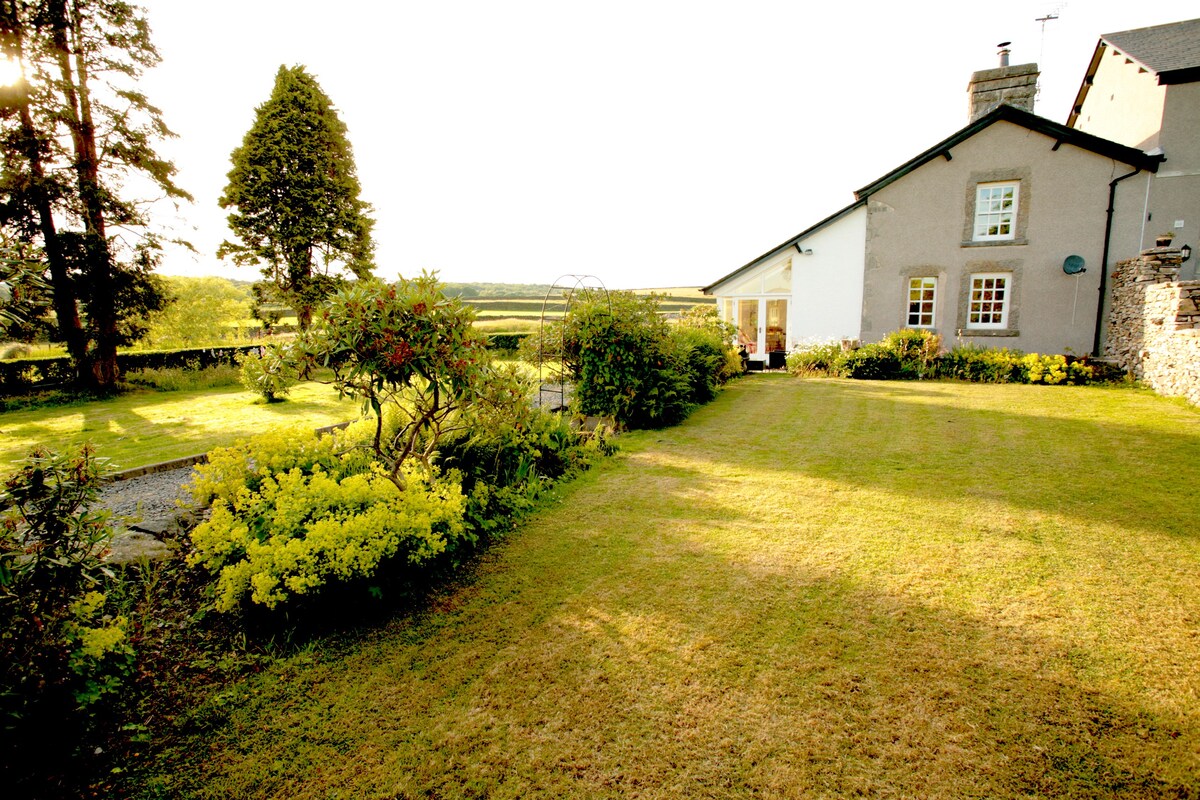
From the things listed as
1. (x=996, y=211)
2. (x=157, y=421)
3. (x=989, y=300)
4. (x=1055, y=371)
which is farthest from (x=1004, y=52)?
(x=157, y=421)

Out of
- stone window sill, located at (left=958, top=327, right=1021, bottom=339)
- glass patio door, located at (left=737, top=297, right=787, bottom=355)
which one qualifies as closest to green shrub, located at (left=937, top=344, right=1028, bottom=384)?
stone window sill, located at (left=958, top=327, right=1021, bottom=339)

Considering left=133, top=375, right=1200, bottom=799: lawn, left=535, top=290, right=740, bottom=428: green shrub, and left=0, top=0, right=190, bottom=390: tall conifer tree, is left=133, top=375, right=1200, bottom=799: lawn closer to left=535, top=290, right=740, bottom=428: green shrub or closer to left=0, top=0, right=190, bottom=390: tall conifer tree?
left=535, top=290, right=740, bottom=428: green shrub

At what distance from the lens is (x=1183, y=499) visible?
17.2 feet

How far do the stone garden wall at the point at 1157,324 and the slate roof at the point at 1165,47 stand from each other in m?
4.37

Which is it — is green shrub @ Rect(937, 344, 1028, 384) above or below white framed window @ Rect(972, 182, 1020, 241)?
below

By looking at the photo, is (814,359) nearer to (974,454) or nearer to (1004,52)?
(974,454)

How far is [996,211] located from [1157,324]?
532cm

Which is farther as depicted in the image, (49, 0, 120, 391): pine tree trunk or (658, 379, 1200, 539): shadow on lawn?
(49, 0, 120, 391): pine tree trunk

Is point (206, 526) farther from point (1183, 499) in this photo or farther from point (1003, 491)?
point (1183, 499)

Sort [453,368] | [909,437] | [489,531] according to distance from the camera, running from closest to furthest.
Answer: [453,368] < [489,531] < [909,437]

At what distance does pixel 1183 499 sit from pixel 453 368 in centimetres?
716

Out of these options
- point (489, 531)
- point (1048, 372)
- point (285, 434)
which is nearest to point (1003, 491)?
point (489, 531)

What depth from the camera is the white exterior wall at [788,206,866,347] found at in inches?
641

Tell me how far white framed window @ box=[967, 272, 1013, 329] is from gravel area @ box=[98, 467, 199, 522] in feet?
59.5
